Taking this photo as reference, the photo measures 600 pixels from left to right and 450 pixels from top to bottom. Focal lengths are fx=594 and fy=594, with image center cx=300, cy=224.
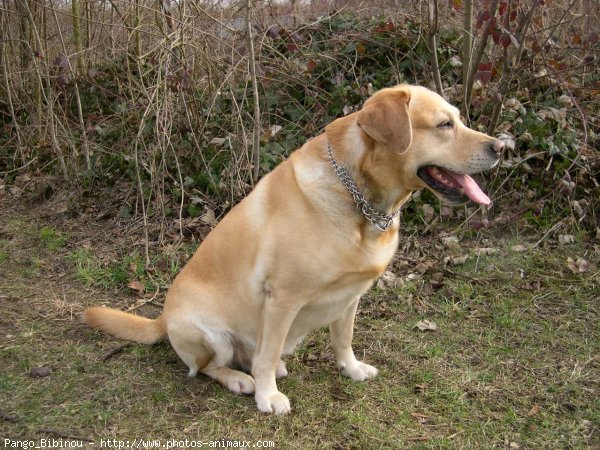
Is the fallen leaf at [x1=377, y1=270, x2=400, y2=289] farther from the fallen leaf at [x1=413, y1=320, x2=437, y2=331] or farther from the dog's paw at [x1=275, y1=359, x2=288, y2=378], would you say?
the dog's paw at [x1=275, y1=359, x2=288, y2=378]

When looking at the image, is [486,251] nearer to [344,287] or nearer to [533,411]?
[533,411]

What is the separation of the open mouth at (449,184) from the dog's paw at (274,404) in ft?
4.13

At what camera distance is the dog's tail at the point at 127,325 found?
11.3ft

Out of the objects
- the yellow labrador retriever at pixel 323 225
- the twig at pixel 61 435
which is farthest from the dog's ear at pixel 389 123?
the twig at pixel 61 435

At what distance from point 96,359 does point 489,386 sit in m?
2.16

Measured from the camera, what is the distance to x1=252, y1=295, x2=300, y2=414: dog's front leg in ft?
9.17

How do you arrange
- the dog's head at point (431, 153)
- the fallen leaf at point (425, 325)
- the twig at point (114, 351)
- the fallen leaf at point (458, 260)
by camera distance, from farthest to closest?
1. the fallen leaf at point (458, 260)
2. the fallen leaf at point (425, 325)
3. the twig at point (114, 351)
4. the dog's head at point (431, 153)

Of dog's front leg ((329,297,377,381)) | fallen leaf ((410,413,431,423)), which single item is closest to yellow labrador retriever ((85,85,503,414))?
dog's front leg ((329,297,377,381))

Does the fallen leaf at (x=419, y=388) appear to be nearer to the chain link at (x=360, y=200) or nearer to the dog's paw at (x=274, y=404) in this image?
the dog's paw at (x=274, y=404)

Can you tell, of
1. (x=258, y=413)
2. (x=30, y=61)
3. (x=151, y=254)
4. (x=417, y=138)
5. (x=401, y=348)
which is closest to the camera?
(x=417, y=138)

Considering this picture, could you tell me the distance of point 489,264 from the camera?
14.6 feet

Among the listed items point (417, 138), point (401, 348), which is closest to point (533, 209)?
point (401, 348)

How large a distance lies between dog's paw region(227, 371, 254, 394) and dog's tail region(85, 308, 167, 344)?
0.57 metres

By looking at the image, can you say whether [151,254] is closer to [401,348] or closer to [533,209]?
[401,348]
